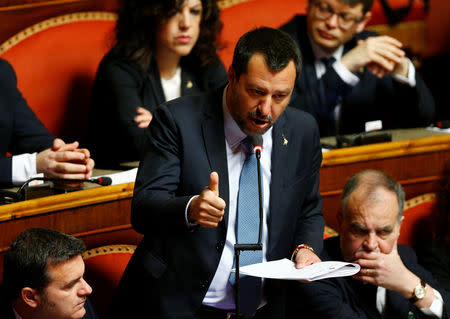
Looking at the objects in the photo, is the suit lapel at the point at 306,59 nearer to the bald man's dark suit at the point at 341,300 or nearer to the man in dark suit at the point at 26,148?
the bald man's dark suit at the point at 341,300

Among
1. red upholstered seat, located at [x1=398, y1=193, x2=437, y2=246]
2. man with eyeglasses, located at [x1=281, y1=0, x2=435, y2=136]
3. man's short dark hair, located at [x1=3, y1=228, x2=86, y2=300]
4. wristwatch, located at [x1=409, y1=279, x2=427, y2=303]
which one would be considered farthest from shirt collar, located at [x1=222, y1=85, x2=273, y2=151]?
man with eyeglasses, located at [x1=281, y1=0, x2=435, y2=136]

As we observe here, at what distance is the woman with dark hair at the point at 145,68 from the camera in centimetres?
237

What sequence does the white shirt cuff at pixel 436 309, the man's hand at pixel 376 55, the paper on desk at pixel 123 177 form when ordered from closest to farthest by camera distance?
the white shirt cuff at pixel 436 309 < the paper on desk at pixel 123 177 < the man's hand at pixel 376 55

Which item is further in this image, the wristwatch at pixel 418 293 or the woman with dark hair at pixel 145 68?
the woman with dark hair at pixel 145 68

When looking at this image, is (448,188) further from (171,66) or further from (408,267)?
(171,66)

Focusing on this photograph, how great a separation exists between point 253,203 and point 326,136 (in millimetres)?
1127

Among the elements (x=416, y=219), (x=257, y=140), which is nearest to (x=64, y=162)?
(x=257, y=140)

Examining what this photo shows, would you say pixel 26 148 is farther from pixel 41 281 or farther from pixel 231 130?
pixel 231 130

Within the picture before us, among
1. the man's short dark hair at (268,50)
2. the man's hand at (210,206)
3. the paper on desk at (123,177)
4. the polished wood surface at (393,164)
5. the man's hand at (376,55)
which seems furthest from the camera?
the man's hand at (376,55)

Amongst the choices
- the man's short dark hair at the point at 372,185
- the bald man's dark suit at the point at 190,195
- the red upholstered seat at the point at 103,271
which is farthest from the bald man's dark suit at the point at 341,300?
the red upholstered seat at the point at 103,271

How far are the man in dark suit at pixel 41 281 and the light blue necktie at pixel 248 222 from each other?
1.13ft

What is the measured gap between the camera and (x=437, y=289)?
197 centimetres

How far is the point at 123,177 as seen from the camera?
6.81 ft

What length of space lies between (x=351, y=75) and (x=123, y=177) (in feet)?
3.04
